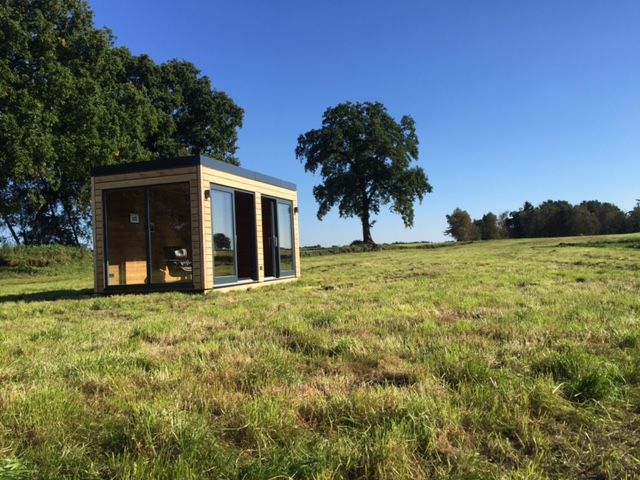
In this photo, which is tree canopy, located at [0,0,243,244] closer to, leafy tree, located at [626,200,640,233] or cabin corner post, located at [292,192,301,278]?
cabin corner post, located at [292,192,301,278]

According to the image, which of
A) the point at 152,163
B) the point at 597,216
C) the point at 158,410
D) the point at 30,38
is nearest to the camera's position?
the point at 158,410

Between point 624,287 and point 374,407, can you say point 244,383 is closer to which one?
point 374,407

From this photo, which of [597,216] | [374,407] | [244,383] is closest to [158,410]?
[244,383]

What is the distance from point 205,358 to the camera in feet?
13.0

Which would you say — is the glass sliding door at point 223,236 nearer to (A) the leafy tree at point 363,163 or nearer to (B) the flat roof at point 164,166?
(B) the flat roof at point 164,166

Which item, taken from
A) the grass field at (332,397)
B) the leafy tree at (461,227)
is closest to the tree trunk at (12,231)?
the grass field at (332,397)

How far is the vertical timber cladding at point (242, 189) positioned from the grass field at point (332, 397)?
4.61m

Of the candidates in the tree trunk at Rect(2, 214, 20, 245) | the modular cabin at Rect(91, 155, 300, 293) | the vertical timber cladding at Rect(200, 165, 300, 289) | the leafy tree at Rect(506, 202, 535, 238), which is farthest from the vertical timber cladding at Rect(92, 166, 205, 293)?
the leafy tree at Rect(506, 202, 535, 238)

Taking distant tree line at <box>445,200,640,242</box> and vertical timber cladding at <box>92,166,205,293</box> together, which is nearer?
vertical timber cladding at <box>92,166,205,293</box>

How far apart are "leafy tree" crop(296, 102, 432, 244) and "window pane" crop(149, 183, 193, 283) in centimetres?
3232

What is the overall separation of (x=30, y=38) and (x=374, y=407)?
84.6 ft

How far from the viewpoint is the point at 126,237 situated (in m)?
11.5

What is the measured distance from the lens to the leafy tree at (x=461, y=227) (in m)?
81.1

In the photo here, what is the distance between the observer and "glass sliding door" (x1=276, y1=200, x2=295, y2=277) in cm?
1327
